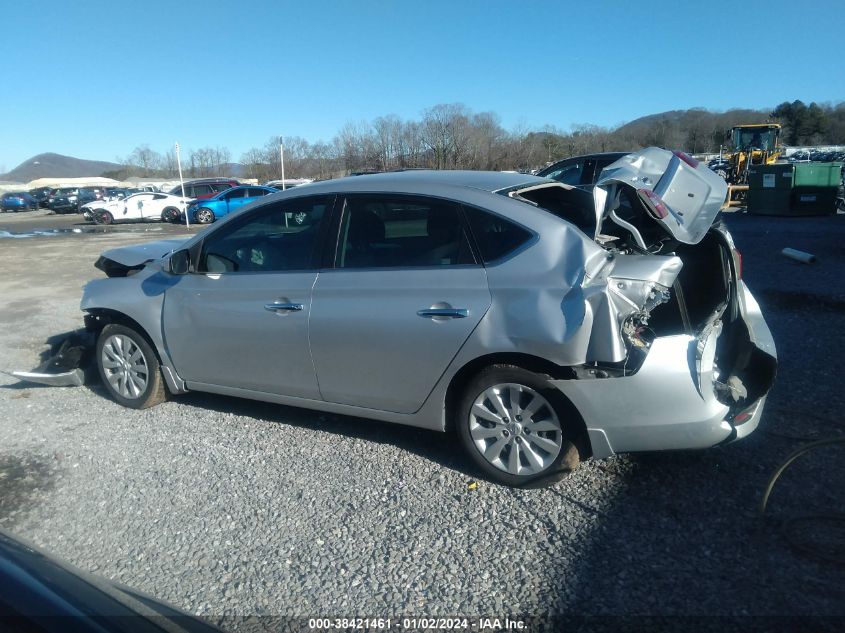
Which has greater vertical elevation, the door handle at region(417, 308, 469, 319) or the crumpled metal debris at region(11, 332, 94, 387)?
the door handle at region(417, 308, 469, 319)

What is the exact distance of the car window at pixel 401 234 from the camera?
13.3 feet

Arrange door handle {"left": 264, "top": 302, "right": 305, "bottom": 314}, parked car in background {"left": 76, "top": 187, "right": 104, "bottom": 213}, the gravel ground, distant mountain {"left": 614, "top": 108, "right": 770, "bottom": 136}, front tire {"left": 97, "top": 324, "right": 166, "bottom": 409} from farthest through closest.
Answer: distant mountain {"left": 614, "top": 108, "right": 770, "bottom": 136} → parked car in background {"left": 76, "top": 187, "right": 104, "bottom": 213} → front tire {"left": 97, "top": 324, "right": 166, "bottom": 409} → door handle {"left": 264, "top": 302, "right": 305, "bottom": 314} → the gravel ground

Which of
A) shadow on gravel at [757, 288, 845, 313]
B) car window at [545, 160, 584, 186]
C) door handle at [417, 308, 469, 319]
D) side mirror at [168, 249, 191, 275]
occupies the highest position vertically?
car window at [545, 160, 584, 186]

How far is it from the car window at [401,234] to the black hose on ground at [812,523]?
204 centimetres

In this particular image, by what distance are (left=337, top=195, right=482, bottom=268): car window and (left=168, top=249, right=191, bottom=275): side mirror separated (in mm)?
1326

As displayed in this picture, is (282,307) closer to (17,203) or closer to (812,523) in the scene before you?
(812,523)

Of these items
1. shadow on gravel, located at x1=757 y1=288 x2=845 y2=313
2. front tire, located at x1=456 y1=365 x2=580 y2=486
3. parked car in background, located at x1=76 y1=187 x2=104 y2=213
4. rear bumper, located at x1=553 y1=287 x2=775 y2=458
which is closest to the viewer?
rear bumper, located at x1=553 y1=287 x2=775 y2=458

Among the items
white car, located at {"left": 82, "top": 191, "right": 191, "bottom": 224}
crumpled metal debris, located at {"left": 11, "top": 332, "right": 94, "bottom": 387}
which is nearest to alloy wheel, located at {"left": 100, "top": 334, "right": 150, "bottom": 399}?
crumpled metal debris, located at {"left": 11, "top": 332, "right": 94, "bottom": 387}

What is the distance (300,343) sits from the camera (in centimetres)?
439

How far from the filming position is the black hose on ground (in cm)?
320

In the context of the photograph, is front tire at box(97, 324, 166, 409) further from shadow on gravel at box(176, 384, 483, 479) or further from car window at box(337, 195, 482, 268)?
car window at box(337, 195, 482, 268)

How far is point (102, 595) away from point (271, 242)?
310 cm

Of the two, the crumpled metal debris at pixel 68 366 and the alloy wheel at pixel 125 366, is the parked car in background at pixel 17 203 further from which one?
the alloy wheel at pixel 125 366

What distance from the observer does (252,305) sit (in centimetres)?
457
